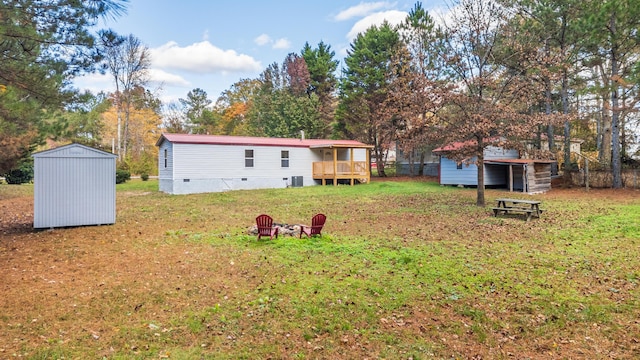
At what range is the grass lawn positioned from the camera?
12.1 ft

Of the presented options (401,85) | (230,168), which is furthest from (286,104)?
(401,85)

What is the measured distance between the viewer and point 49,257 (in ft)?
21.1

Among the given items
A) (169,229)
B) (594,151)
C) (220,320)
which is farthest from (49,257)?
(594,151)

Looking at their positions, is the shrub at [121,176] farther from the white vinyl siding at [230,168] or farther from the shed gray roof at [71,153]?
the shed gray roof at [71,153]

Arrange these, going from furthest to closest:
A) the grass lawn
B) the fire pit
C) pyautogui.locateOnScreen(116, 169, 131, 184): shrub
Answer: pyautogui.locateOnScreen(116, 169, 131, 184): shrub → the fire pit → the grass lawn

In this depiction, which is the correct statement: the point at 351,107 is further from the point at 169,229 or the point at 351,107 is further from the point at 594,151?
the point at 169,229

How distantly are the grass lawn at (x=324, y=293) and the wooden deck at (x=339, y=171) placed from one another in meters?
13.8

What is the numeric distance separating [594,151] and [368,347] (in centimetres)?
2951

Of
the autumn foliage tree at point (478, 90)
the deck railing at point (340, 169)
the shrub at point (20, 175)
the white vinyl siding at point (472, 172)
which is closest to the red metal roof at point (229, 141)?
the deck railing at point (340, 169)

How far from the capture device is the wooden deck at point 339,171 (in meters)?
23.0

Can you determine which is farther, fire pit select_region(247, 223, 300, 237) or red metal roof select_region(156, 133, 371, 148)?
red metal roof select_region(156, 133, 371, 148)

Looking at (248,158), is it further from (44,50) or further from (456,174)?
(44,50)

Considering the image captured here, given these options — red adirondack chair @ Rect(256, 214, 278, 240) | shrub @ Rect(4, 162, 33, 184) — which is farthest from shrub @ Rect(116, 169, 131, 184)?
red adirondack chair @ Rect(256, 214, 278, 240)

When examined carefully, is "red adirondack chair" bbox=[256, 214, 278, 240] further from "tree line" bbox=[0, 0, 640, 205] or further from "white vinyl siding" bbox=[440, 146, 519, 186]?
"white vinyl siding" bbox=[440, 146, 519, 186]
